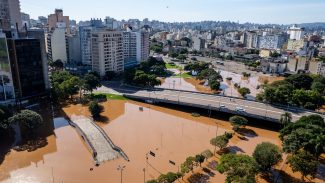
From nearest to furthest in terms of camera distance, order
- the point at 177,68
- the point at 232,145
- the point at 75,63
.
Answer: the point at 232,145
the point at 75,63
the point at 177,68

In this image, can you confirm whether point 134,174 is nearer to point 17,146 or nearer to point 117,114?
point 17,146

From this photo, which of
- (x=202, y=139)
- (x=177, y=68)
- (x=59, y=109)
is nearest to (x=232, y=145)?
(x=202, y=139)

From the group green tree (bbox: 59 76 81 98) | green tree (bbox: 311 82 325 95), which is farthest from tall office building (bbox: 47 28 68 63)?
green tree (bbox: 311 82 325 95)

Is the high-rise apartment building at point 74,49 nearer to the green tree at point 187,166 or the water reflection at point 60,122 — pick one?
the water reflection at point 60,122

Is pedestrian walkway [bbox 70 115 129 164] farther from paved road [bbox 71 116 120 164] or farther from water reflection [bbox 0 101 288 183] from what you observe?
water reflection [bbox 0 101 288 183]

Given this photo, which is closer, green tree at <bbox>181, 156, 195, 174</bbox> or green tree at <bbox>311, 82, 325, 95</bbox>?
green tree at <bbox>181, 156, 195, 174</bbox>

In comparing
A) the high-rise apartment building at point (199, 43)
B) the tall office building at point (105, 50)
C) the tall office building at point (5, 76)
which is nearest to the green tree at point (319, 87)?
the tall office building at point (105, 50)
